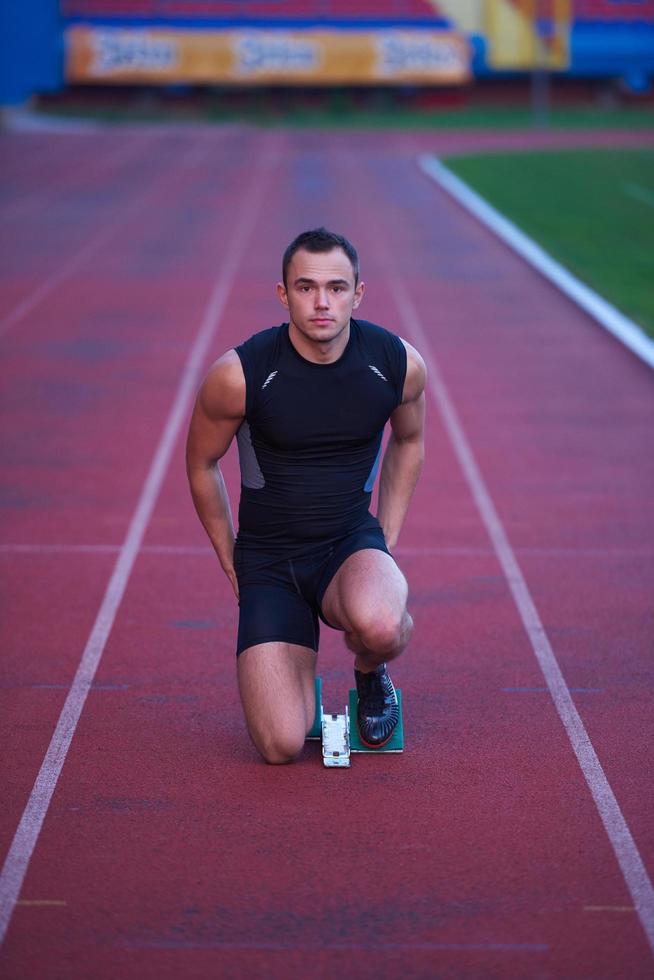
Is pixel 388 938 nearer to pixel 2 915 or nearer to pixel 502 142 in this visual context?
pixel 2 915

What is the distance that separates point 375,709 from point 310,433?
887 millimetres

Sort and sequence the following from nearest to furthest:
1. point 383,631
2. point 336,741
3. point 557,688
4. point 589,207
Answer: point 383,631
point 336,741
point 557,688
point 589,207

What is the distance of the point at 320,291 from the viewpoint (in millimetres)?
4496

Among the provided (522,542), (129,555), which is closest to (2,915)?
(129,555)

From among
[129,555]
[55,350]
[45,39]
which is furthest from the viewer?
[45,39]

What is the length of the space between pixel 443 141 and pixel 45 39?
56.8ft

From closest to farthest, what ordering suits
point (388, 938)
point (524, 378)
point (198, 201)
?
point (388, 938), point (524, 378), point (198, 201)

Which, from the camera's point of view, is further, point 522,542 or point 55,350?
point 55,350

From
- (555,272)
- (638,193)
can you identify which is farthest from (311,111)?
(555,272)

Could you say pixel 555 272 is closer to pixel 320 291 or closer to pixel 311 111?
pixel 320 291

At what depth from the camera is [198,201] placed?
2470 centimetres

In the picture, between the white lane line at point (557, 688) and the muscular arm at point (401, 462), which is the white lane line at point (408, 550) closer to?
the white lane line at point (557, 688)

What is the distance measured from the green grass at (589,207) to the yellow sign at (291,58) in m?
20.3

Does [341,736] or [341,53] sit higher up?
[341,736]
